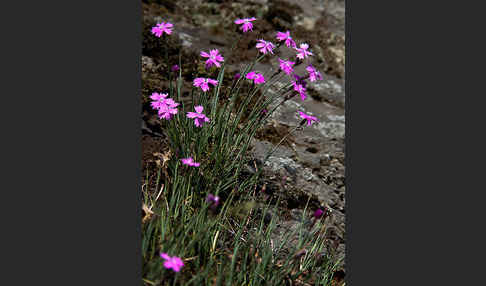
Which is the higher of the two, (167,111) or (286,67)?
(286,67)

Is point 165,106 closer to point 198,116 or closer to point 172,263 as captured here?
point 198,116

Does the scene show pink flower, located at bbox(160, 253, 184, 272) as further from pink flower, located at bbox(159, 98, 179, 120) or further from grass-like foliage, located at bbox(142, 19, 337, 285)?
pink flower, located at bbox(159, 98, 179, 120)

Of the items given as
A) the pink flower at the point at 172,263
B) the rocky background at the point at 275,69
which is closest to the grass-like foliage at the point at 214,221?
the pink flower at the point at 172,263

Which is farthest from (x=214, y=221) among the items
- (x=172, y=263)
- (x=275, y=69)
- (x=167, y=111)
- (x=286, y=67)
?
(x=275, y=69)

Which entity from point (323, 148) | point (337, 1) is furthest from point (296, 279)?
point (337, 1)

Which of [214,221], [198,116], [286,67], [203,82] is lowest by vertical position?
[214,221]

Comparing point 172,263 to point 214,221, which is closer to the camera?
point 172,263
